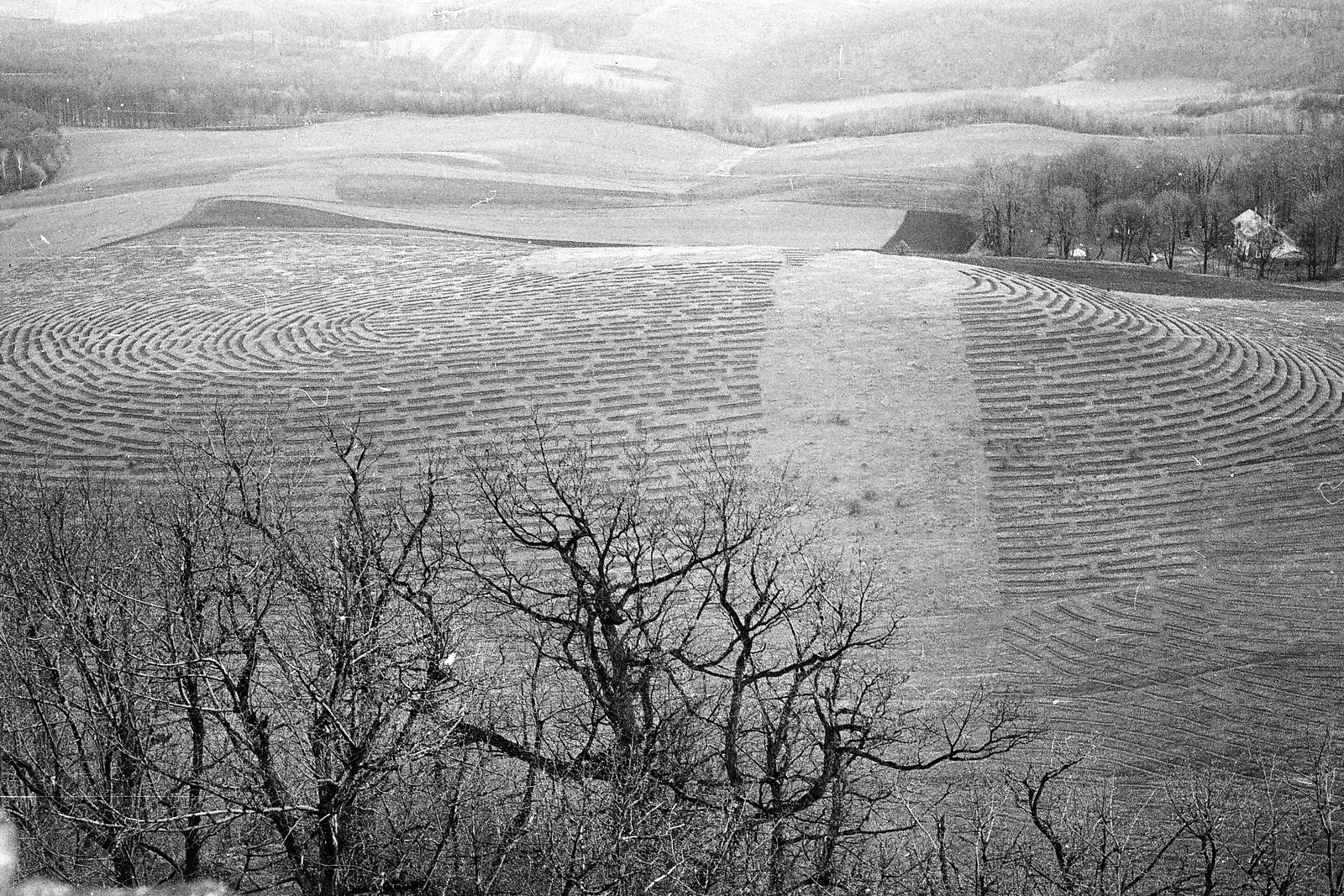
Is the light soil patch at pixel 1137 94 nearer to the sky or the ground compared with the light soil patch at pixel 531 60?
nearer to the ground

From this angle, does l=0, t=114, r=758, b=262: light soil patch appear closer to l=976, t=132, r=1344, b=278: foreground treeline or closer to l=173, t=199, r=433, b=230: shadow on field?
l=173, t=199, r=433, b=230: shadow on field

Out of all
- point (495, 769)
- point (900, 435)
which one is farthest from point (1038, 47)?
point (495, 769)

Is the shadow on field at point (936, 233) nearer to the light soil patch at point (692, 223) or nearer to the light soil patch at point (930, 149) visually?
the light soil patch at point (692, 223)

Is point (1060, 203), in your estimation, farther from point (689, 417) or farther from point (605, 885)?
point (605, 885)

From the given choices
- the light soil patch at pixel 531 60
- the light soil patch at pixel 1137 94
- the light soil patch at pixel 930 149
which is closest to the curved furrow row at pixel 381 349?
the light soil patch at pixel 930 149

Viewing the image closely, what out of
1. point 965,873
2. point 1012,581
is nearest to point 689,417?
point 1012,581
